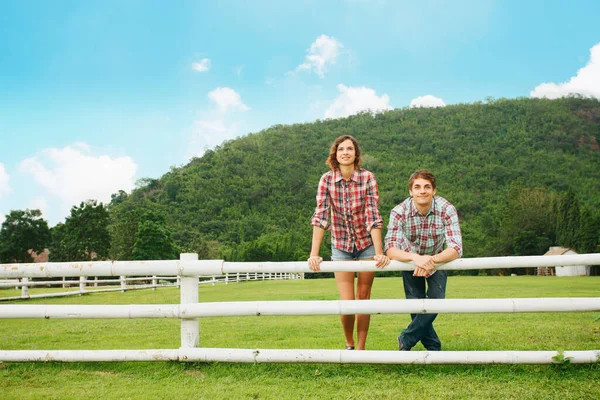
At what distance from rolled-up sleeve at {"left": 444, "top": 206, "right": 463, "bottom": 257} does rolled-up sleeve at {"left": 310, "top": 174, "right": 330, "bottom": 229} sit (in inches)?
42.1

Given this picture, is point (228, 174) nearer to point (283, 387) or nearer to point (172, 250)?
point (172, 250)

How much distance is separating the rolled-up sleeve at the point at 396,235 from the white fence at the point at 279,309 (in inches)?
9.4

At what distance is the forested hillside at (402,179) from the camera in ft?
231

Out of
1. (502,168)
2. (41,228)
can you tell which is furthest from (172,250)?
A: (502,168)

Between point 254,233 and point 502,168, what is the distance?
167ft

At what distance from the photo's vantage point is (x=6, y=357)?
13.6 feet

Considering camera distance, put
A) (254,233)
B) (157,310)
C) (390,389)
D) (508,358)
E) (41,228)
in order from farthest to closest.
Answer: (254,233) < (41,228) < (157,310) < (508,358) < (390,389)

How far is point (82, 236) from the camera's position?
189 ft

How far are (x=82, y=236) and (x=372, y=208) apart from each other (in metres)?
60.0

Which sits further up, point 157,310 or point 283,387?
point 157,310

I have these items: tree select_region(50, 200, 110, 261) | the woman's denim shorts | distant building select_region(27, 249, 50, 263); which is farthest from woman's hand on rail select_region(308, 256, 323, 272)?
distant building select_region(27, 249, 50, 263)

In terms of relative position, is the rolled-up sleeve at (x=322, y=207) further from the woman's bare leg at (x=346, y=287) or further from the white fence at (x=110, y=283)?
the white fence at (x=110, y=283)

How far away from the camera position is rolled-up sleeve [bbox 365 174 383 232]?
13.8 ft

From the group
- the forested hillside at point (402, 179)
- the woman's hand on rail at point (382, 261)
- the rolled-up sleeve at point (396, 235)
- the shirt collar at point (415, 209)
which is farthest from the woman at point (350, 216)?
the forested hillside at point (402, 179)
